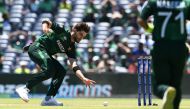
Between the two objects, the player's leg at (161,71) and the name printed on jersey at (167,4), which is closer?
the player's leg at (161,71)

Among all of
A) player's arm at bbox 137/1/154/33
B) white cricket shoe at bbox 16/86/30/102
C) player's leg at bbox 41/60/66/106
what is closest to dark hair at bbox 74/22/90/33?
player's leg at bbox 41/60/66/106

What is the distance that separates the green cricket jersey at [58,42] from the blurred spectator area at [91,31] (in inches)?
357

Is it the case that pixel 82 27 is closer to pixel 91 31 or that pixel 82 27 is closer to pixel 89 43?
pixel 89 43

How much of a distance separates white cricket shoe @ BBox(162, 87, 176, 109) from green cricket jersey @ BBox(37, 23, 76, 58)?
575 cm

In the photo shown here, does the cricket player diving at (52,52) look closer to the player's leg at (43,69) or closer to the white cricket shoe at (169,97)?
the player's leg at (43,69)

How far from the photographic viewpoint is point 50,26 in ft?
50.2

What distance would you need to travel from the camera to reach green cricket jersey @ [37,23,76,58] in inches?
605

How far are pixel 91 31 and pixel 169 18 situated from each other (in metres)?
17.6

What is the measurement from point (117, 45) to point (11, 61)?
4.00m

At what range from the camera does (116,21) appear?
27.6 meters

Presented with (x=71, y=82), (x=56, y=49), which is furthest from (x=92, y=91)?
(x=56, y=49)

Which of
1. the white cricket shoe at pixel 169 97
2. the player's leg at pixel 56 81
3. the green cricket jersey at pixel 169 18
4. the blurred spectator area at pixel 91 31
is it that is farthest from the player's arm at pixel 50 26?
the blurred spectator area at pixel 91 31

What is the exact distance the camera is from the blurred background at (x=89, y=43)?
24.1 meters

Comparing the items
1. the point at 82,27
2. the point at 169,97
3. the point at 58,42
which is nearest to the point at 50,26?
the point at 58,42
